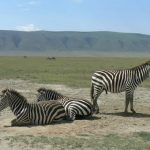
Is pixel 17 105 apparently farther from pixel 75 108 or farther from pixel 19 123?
pixel 75 108

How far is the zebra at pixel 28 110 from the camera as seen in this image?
35.1 ft

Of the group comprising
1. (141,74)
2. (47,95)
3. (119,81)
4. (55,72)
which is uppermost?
(55,72)

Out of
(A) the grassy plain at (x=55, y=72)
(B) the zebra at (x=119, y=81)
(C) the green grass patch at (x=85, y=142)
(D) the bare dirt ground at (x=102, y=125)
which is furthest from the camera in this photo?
(A) the grassy plain at (x=55, y=72)

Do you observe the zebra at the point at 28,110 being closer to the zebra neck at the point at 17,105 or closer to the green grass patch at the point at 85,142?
the zebra neck at the point at 17,105

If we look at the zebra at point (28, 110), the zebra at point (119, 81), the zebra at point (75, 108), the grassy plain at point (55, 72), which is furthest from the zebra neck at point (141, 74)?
the grassy plain at point (55, 72)

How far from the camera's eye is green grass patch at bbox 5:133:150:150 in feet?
27.2

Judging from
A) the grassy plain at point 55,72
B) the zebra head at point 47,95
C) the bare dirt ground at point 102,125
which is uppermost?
the grassy plain at point 55,72

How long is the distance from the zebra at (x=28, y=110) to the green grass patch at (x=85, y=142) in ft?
5.10

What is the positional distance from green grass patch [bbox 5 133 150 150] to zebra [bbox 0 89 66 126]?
1555mm

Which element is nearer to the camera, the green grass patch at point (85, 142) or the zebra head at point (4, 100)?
the green grass patch at point (85, 142)

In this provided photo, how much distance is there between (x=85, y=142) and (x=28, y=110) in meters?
2.58

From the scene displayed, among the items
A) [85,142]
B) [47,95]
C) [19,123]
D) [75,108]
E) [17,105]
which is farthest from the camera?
[47,95]

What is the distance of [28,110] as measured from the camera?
10758mm

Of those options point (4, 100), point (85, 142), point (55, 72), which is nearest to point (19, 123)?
point (4, 100)
